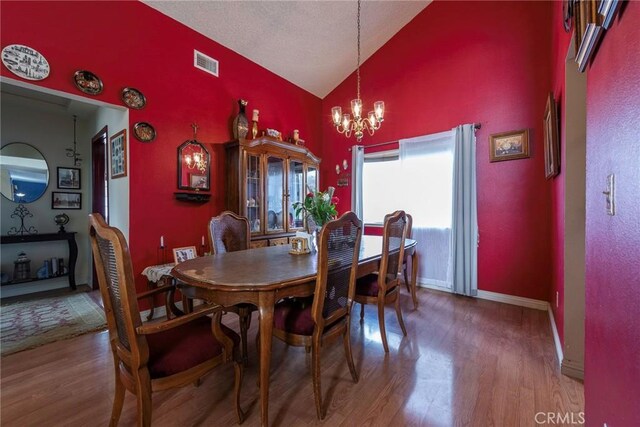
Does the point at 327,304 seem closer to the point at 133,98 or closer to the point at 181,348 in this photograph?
the point at 181,348

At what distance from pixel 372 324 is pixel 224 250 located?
1.56 meters

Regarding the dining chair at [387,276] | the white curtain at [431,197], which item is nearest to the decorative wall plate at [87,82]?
the dining chair at [387,276]

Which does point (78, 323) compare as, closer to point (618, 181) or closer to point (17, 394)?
point (17, 394)

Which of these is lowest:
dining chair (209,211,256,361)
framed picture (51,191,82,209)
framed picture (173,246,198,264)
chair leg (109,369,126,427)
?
chair leg (109,369,126,427)

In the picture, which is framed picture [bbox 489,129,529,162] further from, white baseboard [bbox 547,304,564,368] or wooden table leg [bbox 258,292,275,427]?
wooden table leg [bbox 258,292,275,427]

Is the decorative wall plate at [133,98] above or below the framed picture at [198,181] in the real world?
above

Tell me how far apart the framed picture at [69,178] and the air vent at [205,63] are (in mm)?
2634

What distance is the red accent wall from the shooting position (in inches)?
26.7

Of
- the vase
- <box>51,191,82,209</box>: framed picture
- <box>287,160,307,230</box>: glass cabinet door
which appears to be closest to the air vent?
the vase

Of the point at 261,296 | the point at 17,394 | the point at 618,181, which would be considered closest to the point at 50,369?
the point at 17,394

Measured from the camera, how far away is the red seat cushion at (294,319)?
56.9 inches

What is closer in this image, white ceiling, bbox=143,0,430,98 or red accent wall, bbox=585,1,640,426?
red accent wall, bbox=585,1,640,426

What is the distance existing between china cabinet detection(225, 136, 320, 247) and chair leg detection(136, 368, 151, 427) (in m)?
2.20

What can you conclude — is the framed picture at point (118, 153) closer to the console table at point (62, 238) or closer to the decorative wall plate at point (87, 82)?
the decorative wall plate at point (87, 82)
